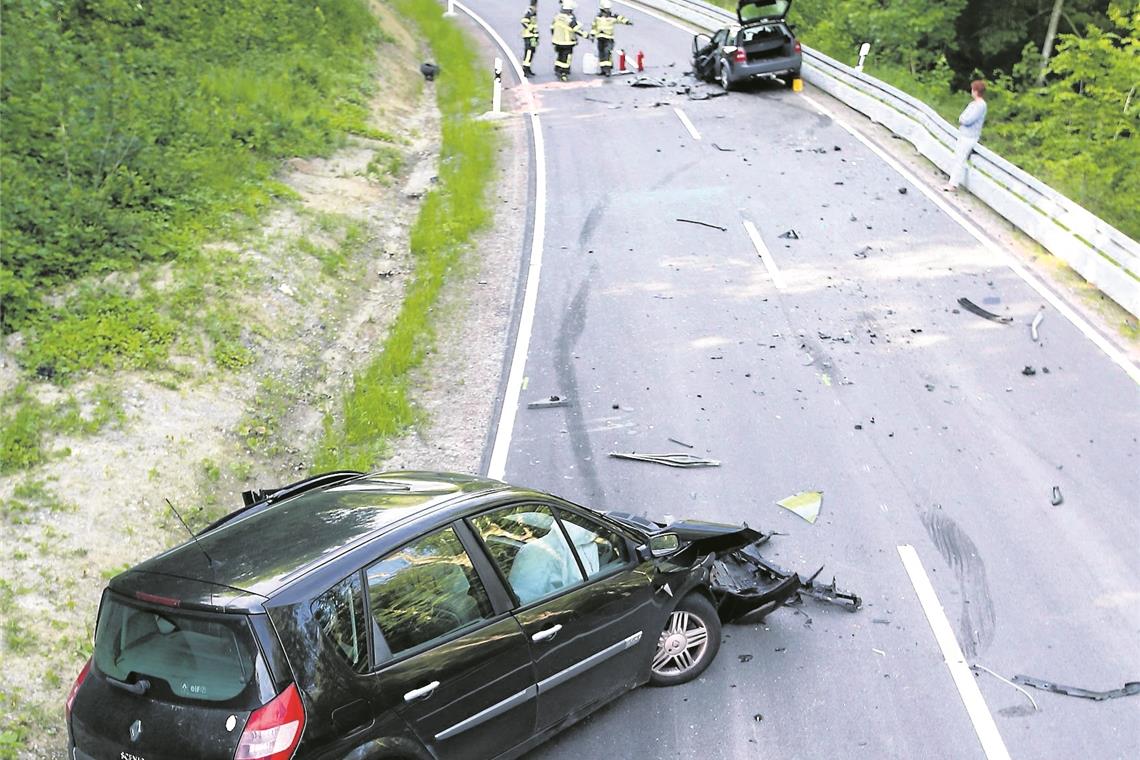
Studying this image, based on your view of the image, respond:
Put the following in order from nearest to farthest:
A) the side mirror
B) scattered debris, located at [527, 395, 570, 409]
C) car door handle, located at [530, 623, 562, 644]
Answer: car door handle, located at [530, 623, 562, 644]
the side mirror
scattered debris, located at [527, 395, 570, 409]

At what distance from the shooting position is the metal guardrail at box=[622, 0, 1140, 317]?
12094 mm

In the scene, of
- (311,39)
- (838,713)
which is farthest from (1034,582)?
(311,39)

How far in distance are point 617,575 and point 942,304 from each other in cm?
785

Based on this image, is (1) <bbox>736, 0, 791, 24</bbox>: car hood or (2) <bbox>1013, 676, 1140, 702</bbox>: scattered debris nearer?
(2) <bbox>1013, 676, 1140, 702</bbox>: scattered debris

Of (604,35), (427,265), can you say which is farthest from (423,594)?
(604,35)

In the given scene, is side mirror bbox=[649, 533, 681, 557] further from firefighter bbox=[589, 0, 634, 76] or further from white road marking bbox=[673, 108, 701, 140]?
firefighter bbox=[589, 0, 634, 76]

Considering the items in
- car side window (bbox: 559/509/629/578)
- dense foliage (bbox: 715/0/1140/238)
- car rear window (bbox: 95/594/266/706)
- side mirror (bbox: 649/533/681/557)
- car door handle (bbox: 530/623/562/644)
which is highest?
car rear window (bbox: 95/594/266/706)

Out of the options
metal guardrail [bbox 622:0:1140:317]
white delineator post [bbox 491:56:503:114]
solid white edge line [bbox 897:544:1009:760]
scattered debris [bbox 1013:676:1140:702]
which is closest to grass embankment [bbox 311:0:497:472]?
white delineator post [bbox 491:56:503:114]

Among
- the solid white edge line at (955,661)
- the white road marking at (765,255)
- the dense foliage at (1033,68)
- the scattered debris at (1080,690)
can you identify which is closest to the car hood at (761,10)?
the dense foliage at (1033,68)

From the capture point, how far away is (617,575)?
5.62m

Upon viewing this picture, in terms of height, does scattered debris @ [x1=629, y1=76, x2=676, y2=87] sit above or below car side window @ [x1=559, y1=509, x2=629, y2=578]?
below

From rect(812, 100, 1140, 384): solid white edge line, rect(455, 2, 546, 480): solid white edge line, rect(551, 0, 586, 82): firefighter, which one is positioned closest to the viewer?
rect(455, 2, 546, 480): solid white edge line

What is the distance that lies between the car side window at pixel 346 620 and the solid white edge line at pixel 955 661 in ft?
12.1

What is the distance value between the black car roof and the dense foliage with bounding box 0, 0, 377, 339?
5.05 metres
